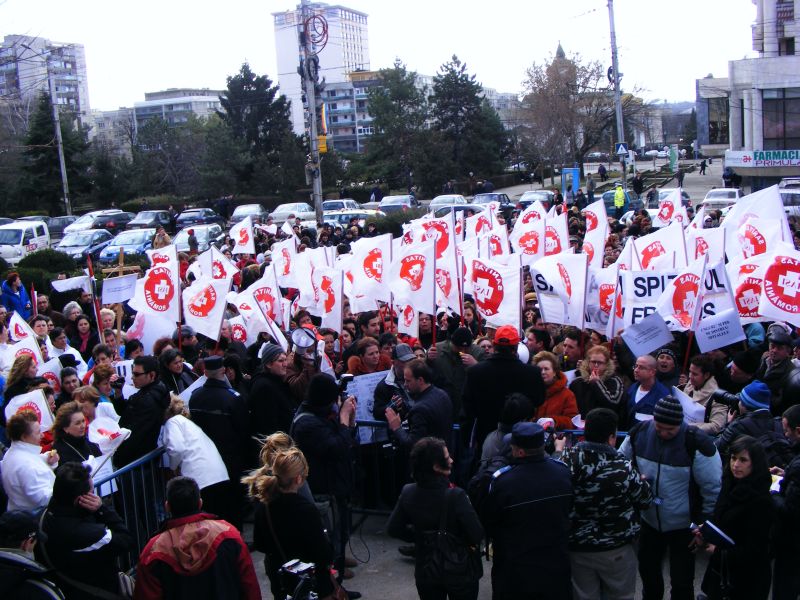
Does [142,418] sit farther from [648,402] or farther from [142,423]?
[648,402]

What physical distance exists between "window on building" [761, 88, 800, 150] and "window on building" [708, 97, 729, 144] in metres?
13.9

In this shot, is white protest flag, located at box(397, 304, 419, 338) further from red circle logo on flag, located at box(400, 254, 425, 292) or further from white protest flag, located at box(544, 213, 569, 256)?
white protest flag, located at box(544, 213, 569, 256)

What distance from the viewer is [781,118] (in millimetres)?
46062

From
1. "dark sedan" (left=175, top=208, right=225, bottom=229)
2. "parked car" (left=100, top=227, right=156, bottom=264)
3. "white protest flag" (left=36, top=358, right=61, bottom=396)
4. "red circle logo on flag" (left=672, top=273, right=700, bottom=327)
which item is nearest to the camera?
"white protest flag" (left=36, top=358, right=61, bottom=396)

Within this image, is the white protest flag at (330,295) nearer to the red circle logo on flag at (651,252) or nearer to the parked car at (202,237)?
the red circle logo on flag at (651,252)

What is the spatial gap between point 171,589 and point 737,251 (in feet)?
33.2

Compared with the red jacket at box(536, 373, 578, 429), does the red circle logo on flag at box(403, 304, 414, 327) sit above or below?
above

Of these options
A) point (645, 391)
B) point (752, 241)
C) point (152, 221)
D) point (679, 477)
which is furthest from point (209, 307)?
point (152, 221)

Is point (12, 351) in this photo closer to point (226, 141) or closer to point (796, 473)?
point (796, 473)

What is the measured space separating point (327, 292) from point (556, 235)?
18.0ft

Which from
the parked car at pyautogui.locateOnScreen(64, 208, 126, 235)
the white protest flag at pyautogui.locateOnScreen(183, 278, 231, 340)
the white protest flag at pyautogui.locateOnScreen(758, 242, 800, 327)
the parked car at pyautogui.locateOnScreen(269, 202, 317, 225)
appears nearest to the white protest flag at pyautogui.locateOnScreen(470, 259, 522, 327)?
the white protest flag at pyautogui.locateOnScreen(758, 242, 800, 327)

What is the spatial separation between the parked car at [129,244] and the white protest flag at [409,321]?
1890 centimetres

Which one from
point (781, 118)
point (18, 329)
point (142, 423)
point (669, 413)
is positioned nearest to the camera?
point (669, 413)

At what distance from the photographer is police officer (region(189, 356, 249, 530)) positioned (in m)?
6.75
